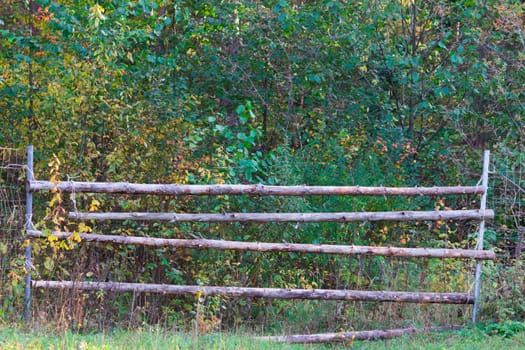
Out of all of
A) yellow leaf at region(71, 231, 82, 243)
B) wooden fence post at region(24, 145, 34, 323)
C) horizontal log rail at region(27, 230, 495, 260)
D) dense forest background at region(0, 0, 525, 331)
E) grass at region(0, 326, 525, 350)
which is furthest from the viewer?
dense forest background at region(0, 0, 525, 331)

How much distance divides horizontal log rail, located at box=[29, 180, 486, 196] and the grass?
5.22ft

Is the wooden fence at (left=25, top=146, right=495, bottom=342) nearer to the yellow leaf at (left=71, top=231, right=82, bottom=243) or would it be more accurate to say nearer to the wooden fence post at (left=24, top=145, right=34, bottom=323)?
the wooden fence post at (left=24, top=145, right=34, bottom=323)

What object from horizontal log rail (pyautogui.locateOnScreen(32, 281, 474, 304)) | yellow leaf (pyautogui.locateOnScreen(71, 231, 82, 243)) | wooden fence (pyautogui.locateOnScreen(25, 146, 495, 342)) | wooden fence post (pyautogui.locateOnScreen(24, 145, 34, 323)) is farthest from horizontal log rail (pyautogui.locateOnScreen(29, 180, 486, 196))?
horizontal log rail (pyautogui.locateOnScreen(32, 281, 474, 304))

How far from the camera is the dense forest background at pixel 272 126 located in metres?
8.56

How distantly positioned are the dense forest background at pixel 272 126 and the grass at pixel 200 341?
0.43 metres

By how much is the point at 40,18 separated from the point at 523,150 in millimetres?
9500

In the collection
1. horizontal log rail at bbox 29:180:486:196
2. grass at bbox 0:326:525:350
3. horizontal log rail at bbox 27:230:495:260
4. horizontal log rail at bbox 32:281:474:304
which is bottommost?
grass at bbox 0:326:525:350

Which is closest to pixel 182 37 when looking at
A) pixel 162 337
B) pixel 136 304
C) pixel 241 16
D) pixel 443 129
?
pixel 241 16

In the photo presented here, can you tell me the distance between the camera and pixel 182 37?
12.6m

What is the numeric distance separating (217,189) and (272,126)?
474 centimetres

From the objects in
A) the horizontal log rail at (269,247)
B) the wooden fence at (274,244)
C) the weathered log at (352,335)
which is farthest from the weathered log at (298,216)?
the weathered log at (352,335)

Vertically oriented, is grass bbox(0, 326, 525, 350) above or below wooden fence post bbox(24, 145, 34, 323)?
below

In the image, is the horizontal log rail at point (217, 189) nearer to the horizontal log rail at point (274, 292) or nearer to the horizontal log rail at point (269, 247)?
→ the horizontal log rail at point (269, 247)

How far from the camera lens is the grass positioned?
6.17 meters
